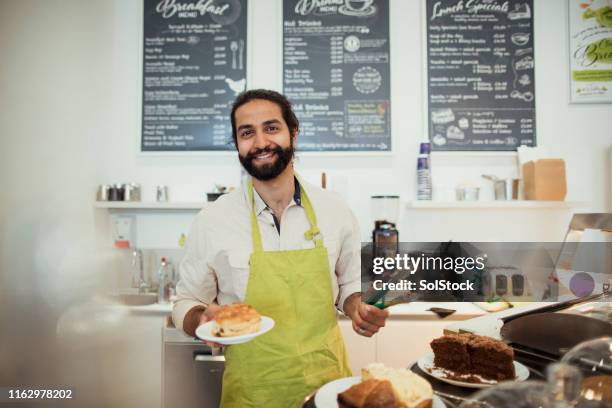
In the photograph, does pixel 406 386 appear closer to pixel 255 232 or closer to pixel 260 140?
pixel 255 232

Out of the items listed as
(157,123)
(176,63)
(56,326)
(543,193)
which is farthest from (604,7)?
(56,326)

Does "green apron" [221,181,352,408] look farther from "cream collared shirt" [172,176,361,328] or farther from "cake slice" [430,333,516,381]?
"cake slice" [430,333,516,381]

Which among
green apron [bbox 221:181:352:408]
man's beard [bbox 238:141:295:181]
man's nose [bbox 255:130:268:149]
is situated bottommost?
green apron [bbox 221:181:352:408]

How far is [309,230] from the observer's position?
1.55 metres

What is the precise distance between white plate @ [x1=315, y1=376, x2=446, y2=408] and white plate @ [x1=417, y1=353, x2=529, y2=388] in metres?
0.12

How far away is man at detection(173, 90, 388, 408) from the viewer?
1.39m

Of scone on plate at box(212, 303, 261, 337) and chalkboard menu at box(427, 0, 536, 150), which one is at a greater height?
chalkboard menu at box(427, 0, 536, 150)

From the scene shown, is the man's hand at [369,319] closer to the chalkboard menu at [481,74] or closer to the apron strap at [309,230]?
the apron strap at [309,230]

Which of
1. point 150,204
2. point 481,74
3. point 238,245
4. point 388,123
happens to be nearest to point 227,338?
point 238,245

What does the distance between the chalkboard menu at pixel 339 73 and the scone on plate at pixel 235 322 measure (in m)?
1.86

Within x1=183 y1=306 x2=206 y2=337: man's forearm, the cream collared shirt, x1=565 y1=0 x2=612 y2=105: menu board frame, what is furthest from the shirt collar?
x1=565 y1=0 x2=612 y2=105: menu board frame

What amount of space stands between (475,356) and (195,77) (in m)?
2.54

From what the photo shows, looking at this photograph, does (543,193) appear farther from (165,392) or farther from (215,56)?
(165,392)

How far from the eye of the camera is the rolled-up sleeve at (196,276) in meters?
1.51
